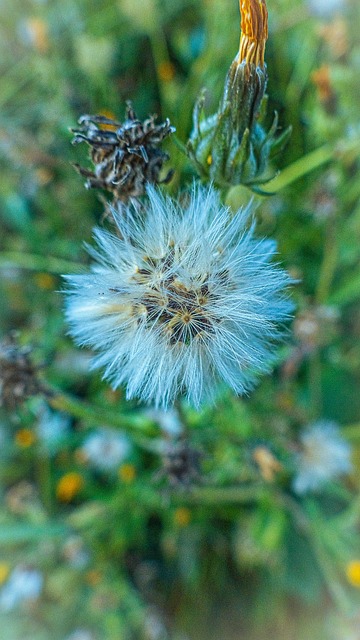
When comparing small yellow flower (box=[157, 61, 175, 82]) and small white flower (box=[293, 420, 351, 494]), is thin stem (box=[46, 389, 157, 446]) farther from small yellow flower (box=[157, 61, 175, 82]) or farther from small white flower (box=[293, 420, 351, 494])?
small yellow flower (box=[157, 61, 175, 82])

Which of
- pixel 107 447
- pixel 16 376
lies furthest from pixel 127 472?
pixel 16 376

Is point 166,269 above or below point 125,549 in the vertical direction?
above

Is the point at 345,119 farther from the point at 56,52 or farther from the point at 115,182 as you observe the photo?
the point at 56,52

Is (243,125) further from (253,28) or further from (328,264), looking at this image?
(328,264)

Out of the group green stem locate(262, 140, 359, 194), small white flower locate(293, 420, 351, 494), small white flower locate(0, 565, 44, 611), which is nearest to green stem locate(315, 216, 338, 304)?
green stem locate(262, 140, 359, 194)

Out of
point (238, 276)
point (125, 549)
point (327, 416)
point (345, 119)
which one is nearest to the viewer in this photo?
point (238, 276)

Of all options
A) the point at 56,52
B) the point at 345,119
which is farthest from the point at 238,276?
the point at 56,52

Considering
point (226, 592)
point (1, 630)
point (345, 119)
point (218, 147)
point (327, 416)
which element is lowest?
point (226, 592)
